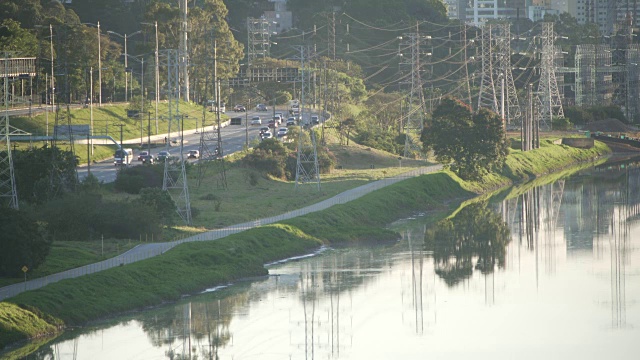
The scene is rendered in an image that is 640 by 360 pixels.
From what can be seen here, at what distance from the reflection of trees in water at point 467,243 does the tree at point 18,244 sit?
20.4 m

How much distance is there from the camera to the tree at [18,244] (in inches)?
Result: 2105

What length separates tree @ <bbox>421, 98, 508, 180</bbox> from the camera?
346ft

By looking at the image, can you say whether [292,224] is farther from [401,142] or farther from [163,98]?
[163,98]

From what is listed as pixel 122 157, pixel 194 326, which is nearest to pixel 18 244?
pixel 194 326

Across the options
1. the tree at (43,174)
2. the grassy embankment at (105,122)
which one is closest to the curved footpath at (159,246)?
the tree at (43,174)

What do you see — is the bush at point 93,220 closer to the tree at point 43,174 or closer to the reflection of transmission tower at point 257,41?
the tree at point 43,174

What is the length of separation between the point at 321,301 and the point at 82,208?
53.3ft

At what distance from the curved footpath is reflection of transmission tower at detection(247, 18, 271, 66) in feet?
267

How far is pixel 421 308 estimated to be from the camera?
5628 cm

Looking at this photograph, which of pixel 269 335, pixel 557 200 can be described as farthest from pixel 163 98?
pixel 269 335

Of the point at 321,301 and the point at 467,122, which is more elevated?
the point at 467,122

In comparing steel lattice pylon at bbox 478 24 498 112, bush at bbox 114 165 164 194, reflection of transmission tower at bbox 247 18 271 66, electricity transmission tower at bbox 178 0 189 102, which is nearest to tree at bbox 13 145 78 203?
bush at bbox 114 165 164 194

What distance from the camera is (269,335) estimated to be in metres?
50.7

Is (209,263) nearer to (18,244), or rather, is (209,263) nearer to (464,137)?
(18,244)
